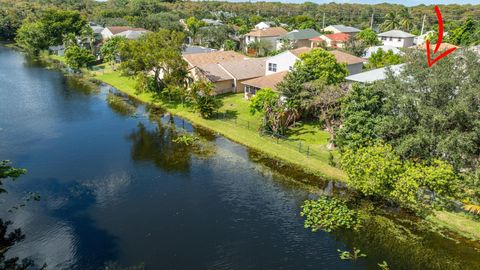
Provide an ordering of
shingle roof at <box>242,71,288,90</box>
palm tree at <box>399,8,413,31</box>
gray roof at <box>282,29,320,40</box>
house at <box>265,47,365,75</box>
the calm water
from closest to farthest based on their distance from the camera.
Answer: the calm water, shingle roof at <box>242,71,288,90</box>, house at <box>265,47,365,75</box>, gray roof at <box>282,29,320,40</box>, palm tree at <box>399,8,413,31</box>

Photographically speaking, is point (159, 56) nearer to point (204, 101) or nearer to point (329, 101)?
point (204, 101)

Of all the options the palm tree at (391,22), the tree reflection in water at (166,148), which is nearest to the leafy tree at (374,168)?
the tree reflection in water at (166,148)

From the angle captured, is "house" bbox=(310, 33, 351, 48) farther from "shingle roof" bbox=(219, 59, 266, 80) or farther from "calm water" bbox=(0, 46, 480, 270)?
"calm water" bbox=(0, 46, 480, 270)

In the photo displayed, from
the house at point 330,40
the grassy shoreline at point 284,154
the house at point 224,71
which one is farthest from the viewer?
the house at point 330,40

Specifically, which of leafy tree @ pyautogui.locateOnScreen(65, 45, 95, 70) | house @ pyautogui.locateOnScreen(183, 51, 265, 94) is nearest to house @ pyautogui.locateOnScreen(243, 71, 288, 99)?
house @ pyautogui.locateOnScreen(183, 51, 265, 94)

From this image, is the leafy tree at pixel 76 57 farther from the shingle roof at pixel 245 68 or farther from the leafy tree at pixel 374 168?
the leafy tree at pixel 374 168

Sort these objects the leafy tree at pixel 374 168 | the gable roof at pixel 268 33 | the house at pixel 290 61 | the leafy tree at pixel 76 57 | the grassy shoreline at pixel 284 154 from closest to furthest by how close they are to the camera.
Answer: the grassy shoreline at pixel 284 154 → the leafy tree at pixel 374 168 → the house at pixel 290 61 → the leafy tree at pixel 76 57 → the gable roof at pixel 268 33

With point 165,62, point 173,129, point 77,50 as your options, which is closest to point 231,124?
point 173,129
